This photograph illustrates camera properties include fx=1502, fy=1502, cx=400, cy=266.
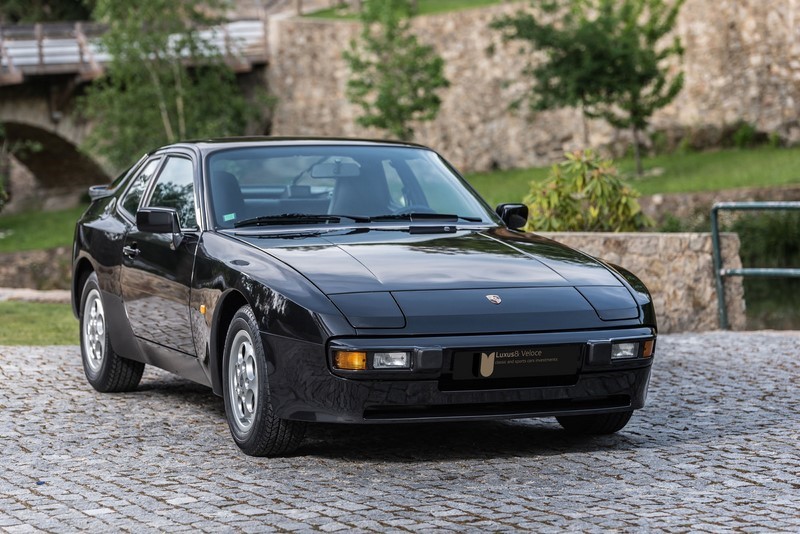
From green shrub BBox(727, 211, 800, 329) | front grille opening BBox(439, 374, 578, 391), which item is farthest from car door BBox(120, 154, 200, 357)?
green shrub BBox(727, 211, 800, 329)

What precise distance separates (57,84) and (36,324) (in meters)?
29.8

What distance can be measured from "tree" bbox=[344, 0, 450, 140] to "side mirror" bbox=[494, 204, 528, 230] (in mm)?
30095

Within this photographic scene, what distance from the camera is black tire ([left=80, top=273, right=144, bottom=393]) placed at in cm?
871

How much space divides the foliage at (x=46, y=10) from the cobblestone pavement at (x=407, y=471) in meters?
47.0

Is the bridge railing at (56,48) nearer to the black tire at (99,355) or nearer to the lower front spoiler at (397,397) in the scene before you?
the black tire at (99,355)

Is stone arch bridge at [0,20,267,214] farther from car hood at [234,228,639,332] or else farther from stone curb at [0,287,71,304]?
car hood at [234,228,639,332]

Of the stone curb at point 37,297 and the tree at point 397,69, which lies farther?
the tree at point 397,69

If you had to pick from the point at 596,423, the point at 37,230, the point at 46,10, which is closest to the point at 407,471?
the point at 596,423

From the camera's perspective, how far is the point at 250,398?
6648 mm

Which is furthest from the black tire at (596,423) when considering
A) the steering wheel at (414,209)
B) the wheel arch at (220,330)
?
the wheel arch at (220,330)

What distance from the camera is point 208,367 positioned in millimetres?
7195

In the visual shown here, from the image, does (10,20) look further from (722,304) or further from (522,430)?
(522,430)

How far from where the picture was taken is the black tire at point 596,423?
22.9 ft

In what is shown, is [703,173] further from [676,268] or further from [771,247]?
[676,268]
